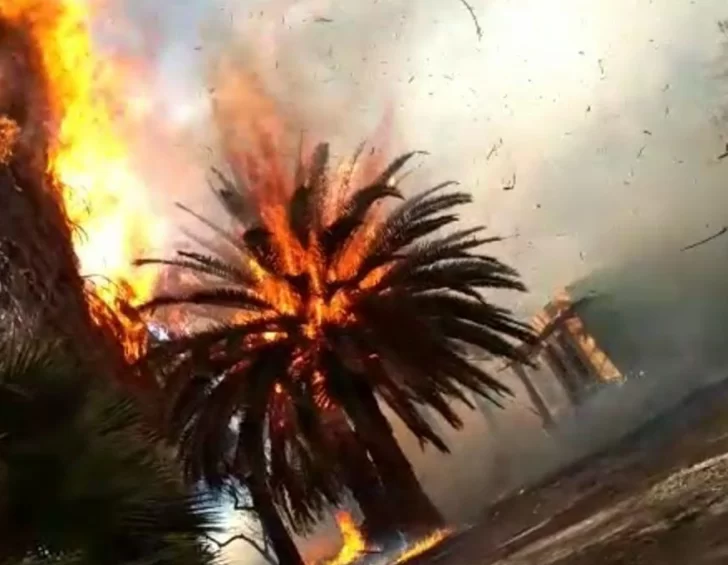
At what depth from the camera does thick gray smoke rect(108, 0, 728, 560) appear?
56.8 inches

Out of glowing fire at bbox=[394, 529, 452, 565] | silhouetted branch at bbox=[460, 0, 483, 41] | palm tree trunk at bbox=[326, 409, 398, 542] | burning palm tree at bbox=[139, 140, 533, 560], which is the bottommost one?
glowing fire at bbox=[394, 529, 452, 565]

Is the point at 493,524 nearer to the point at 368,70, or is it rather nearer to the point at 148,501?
the point at 148,501

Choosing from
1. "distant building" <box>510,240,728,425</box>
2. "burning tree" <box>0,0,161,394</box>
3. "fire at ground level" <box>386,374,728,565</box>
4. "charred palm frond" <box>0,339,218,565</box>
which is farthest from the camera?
"burning tree" <box>0,0,161,394</box>

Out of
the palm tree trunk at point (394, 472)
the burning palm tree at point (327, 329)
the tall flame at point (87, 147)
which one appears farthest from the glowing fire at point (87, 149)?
the palm tree trunk at point (394, 472)

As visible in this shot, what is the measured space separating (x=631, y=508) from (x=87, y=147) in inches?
37.4

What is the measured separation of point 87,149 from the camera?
172 cm

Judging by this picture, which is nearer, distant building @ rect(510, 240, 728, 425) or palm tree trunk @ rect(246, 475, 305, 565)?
distant building @ rect(510, 240, 728, 425)

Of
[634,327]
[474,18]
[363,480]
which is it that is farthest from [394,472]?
[474,18]

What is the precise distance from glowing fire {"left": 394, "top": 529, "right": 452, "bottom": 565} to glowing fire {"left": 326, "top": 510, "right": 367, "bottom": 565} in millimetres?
59

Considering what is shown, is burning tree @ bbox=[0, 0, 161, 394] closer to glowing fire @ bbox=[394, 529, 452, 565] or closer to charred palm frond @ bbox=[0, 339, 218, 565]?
glowing fire @ bbox=[394, 529, 452, 565]

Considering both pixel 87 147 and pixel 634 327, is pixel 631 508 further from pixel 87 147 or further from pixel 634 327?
pixel 87 147

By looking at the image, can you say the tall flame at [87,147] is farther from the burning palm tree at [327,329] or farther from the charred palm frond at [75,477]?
the charred palm frond at [75,477]

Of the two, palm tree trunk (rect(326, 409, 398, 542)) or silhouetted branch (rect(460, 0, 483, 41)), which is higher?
silhouetted branch (rect(460, 0, 483, 41))

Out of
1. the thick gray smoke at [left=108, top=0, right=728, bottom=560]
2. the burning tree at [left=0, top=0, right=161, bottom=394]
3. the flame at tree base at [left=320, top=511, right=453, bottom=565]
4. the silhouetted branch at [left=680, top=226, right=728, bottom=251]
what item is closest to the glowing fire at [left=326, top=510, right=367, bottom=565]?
the flame at tree base at [left=320, top=511, right=453, bottom=565]
